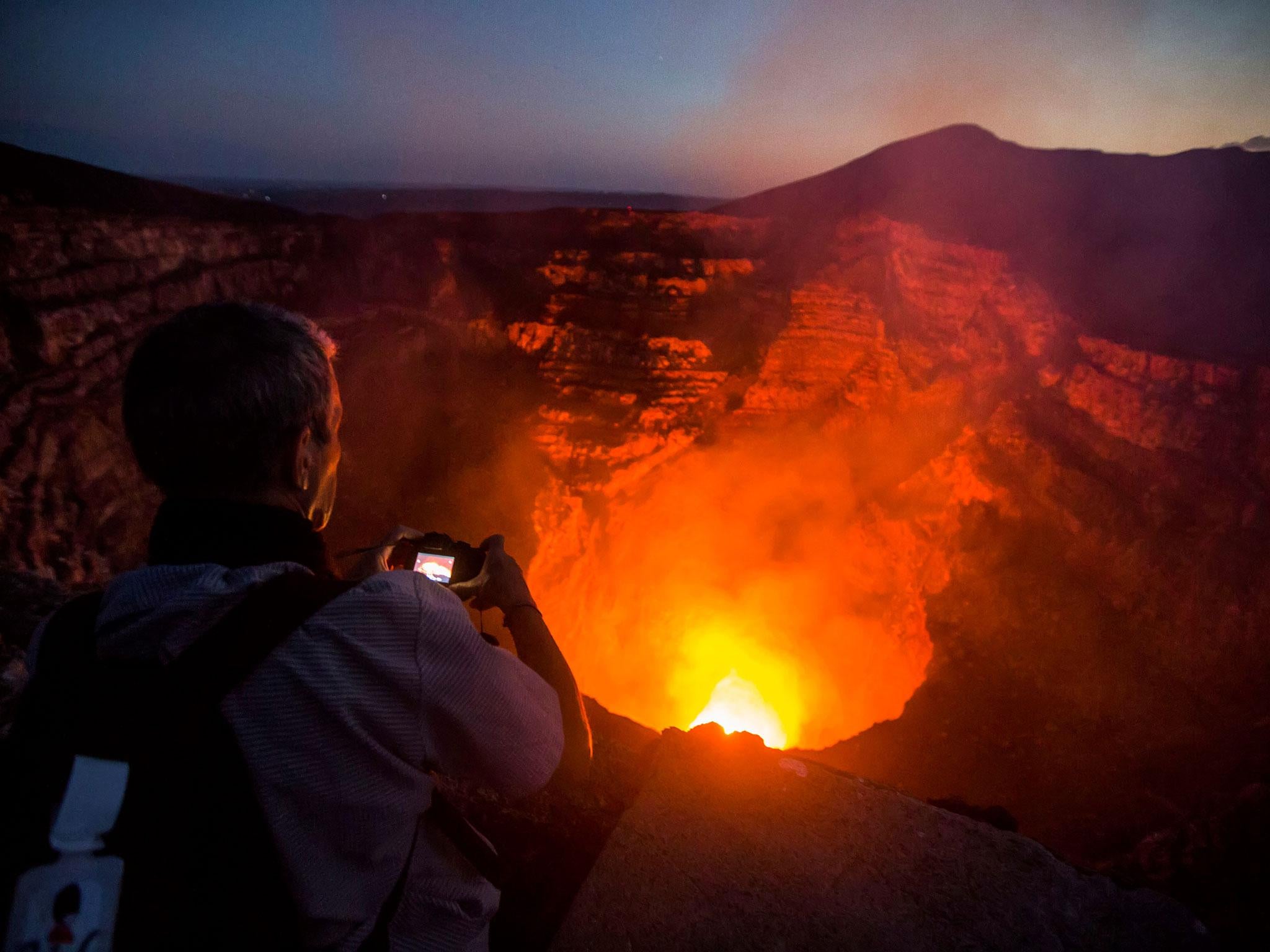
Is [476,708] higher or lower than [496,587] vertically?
higher

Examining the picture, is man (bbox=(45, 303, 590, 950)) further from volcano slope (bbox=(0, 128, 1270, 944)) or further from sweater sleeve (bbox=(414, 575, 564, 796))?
volcano slope (bbox=(0, 128, 1270, 944))

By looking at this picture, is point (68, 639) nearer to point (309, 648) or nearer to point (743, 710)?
point (309, 648)

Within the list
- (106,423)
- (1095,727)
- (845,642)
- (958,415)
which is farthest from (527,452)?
(1095,727)

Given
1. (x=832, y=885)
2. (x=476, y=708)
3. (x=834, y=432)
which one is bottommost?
(x=832, y=885)

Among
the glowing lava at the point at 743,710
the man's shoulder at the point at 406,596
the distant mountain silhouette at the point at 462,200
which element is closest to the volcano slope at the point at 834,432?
the glowing lava at the point at 743,710

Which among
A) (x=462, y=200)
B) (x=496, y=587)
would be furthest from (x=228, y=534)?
(x=462, y=200)
